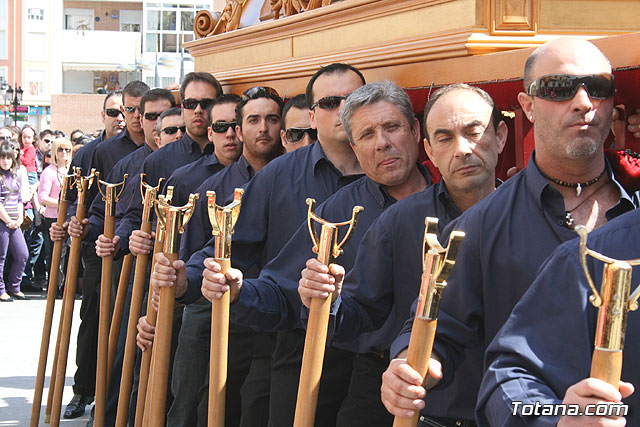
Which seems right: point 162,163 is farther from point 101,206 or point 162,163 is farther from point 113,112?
point 113,112

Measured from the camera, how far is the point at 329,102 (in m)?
3.63

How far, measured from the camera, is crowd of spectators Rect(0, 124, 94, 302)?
990 centimetres

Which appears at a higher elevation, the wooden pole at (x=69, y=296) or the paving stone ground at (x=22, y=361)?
the wooden pole at (x=69, y=296)

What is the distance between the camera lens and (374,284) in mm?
2732

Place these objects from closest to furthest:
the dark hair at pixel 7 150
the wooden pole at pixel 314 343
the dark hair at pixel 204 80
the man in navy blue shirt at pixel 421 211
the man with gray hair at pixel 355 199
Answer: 1. the wooden pole at pixel 314 343
2. the man in navy blue shirt at pixel 421 211
3. the man with gray hair at pixel 355 199
4. the dark hair at pixel 204 80
5. the dark hair at pixel 7 150

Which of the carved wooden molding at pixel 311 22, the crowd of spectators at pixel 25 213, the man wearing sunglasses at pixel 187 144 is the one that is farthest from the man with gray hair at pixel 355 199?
the crowd of spectators at pixel 25 213

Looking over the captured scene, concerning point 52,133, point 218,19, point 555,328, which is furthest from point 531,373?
point 52,133

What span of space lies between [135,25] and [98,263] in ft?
136

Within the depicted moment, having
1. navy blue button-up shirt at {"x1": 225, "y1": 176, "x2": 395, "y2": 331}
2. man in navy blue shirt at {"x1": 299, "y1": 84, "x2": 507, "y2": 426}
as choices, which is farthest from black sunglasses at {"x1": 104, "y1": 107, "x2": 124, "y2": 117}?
man in navy blue shirt at {"x1": 299, "y1": 84, "x2": 507, "y2": 426}

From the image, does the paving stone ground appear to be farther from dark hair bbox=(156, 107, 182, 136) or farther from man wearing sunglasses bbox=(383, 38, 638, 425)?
man wearing sunglasses bbox=(383, 38, 638, 425)

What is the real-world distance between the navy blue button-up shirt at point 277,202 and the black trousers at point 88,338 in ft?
8.21

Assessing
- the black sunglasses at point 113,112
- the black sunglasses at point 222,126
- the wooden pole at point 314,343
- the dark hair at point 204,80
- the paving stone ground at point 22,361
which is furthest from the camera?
the black sunglasses at point 113,112

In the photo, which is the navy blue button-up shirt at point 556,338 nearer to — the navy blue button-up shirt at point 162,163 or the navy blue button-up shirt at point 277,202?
the navy blue button-up shirt at point 277,202

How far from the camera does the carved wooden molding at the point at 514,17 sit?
3430 mm
